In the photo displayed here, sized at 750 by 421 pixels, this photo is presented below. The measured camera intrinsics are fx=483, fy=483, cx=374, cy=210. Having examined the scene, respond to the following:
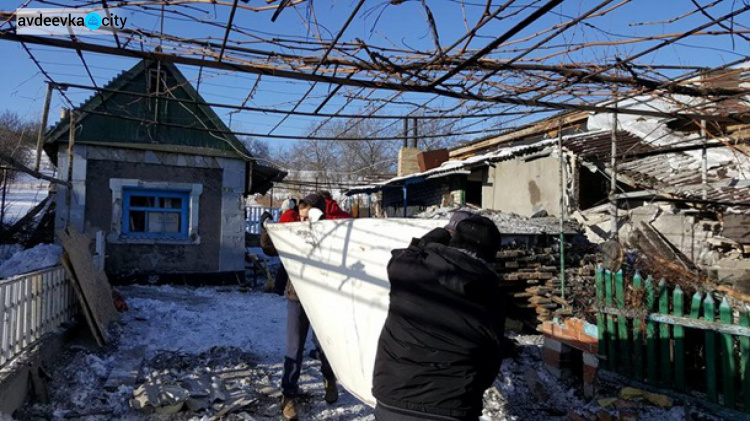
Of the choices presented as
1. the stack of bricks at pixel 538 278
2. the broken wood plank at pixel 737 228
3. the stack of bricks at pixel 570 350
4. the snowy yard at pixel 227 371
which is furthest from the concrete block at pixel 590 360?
the broken wood plank at pixel 737 228

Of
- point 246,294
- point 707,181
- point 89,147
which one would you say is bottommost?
point 246,294

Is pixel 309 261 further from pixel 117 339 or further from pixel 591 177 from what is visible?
pixel 591 177

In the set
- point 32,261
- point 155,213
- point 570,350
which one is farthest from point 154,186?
point 570,350

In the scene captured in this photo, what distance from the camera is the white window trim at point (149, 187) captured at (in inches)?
378

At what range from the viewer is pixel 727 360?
331cm

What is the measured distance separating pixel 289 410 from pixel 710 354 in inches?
121

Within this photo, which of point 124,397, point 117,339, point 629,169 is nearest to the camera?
point 124,397

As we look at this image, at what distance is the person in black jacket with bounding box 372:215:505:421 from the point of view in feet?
6.38

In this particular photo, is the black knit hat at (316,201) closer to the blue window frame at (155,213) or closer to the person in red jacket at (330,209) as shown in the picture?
the person in red jacket at (330,209)

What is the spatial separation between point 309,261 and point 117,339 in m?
3.30

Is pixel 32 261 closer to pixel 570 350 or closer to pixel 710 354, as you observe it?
pixel 570 350

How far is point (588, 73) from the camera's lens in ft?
11.0

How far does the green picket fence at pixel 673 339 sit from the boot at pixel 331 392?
235cm

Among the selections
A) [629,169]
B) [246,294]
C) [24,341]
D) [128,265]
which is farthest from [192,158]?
[629,169]
